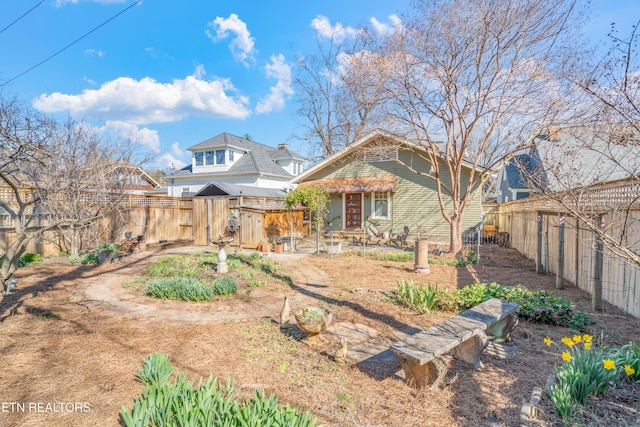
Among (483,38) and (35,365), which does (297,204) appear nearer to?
(483,38)

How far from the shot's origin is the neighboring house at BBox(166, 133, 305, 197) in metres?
25.0

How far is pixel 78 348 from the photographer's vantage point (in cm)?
412

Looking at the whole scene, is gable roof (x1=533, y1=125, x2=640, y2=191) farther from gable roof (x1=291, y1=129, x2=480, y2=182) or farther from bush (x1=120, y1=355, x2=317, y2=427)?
gable roof (x1=291, y1=129, x2=480, y2=182)

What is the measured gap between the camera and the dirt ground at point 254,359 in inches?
114

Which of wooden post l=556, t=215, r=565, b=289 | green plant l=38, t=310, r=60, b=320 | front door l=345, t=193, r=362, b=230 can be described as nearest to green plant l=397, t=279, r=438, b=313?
wooden post l=556, t=215, r=565, b=289

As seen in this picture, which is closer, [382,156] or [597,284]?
[597,284]

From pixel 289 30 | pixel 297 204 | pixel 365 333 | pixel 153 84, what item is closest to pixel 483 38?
pixel 289 30

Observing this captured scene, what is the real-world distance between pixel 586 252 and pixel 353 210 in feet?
35.8

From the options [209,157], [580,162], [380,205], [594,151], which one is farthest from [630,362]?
[209,157]

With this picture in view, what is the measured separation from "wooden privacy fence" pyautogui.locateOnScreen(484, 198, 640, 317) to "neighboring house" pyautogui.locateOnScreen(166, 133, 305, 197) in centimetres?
1798

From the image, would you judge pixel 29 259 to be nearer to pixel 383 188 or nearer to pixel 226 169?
pixel 383 188

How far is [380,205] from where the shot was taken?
16.4 metres

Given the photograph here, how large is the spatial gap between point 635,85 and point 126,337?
7039 mm

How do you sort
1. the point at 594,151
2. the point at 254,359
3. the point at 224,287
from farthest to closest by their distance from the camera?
the point at 594,151 < the point at 224,287 < the point at 254,359
